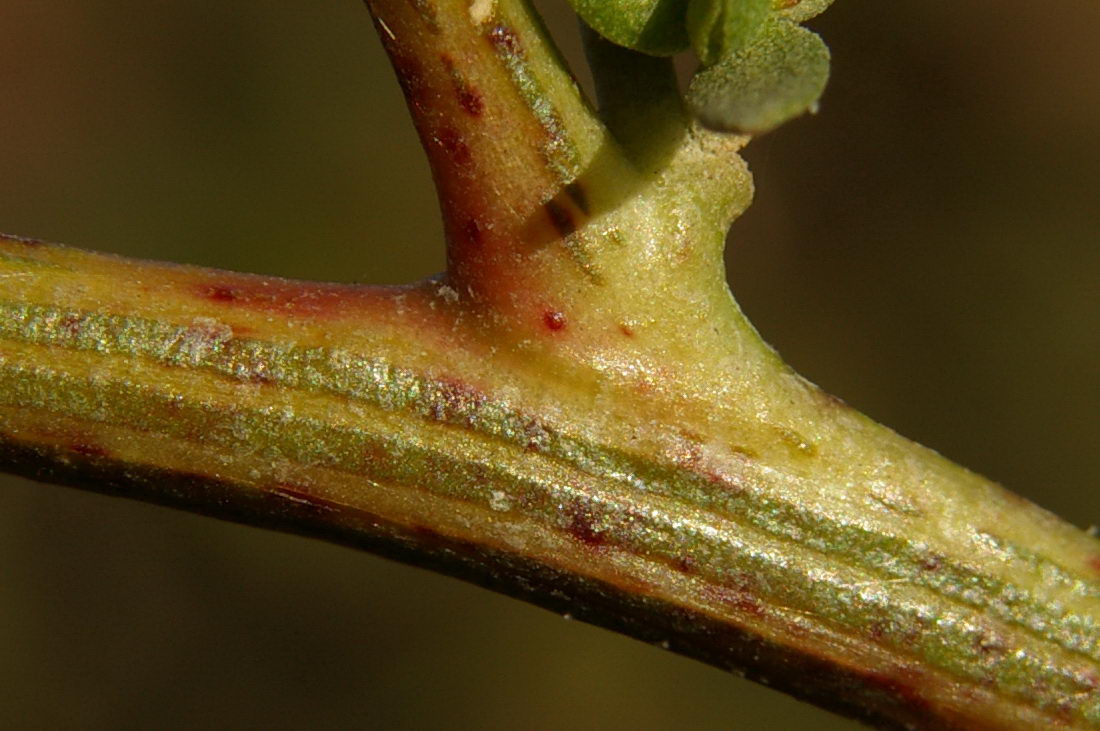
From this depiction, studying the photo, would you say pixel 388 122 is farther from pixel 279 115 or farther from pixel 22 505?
pixel 22 505

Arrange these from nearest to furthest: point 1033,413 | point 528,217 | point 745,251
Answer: point 528,217 → point 1033,413 → point 745,251

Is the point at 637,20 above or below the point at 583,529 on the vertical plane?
above

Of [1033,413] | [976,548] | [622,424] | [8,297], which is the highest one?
[8,297]

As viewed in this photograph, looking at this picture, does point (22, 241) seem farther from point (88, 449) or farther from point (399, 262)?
point (399, 262)

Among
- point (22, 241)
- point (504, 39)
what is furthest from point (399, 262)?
point (504, 39)

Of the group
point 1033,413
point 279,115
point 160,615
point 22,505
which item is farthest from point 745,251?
point 22,505

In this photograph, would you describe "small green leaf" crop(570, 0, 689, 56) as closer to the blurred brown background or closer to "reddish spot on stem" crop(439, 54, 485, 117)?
"reddish spot on stem" crop(439, 54, 485, 117)
